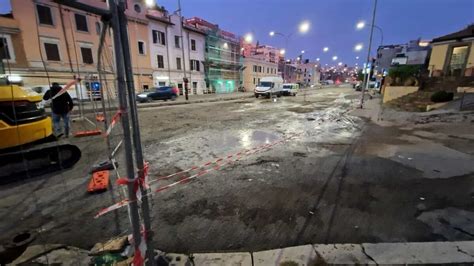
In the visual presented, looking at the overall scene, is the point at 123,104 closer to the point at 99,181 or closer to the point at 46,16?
the point at 99,181

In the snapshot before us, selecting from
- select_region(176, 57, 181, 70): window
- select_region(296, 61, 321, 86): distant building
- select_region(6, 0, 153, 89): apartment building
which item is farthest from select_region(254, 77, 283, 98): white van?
select_region(296, 61, 321, 86): distant building

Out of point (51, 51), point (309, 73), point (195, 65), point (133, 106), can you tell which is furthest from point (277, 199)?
point (309, 73)

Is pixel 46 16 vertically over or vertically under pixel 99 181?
over

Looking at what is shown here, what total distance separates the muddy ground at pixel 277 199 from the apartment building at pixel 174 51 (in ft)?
87.6

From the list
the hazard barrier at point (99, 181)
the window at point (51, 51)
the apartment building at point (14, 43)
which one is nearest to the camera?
the hazard barrier at point (99, 181)

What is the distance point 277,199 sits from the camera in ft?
14.3

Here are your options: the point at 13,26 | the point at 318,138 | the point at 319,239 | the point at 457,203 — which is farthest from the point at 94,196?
the point at 13,26

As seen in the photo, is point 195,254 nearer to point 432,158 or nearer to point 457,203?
point 457,203

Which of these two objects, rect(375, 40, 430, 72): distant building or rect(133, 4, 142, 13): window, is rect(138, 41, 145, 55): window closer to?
rect(133, 4, 142, 13): window

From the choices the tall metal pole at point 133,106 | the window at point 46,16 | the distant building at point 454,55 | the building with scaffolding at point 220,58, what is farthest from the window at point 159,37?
the tall metal pole at point 133,106

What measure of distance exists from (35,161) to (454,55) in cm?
3674

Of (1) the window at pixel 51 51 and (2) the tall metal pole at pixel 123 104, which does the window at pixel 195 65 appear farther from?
(2) the tall metal pole at pixel 123 104

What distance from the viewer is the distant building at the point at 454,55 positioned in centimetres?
2336

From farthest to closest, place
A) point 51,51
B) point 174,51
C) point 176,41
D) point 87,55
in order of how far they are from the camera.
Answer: point 176,41, point 174,51, point 87,55, point 51,51
